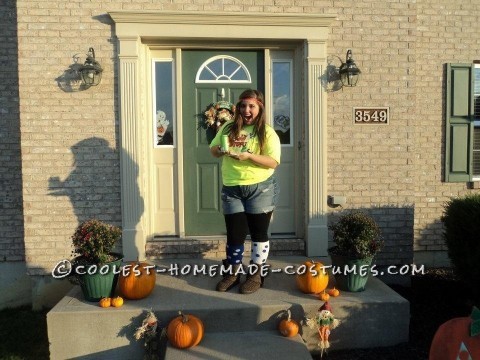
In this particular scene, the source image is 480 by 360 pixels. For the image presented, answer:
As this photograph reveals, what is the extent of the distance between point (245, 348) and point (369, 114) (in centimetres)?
293

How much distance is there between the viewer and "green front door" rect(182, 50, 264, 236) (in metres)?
4.73

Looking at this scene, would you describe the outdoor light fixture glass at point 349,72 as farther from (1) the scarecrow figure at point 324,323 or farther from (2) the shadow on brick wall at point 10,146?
(2) the shadow on brick wall at point 10,146

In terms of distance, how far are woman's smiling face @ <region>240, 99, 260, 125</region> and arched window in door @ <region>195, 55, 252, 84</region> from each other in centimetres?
144

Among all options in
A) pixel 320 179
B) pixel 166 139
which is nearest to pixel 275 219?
pixel 320 179

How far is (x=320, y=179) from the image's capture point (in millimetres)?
4594

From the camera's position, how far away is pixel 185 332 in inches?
120

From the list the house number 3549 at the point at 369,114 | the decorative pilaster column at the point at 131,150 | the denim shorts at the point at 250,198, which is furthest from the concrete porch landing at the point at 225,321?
the house number 3549 at the point at 369,114

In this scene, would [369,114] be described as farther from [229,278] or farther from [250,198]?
[229,278]

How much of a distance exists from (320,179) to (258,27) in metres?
1.82

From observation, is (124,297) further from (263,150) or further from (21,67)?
(21,67)

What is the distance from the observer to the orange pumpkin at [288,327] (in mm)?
3186

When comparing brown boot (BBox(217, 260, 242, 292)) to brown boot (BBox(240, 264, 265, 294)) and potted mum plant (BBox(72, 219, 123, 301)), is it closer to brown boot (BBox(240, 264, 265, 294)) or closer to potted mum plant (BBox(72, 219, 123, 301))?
brown boot (BBox(240, 264, 265, 294))

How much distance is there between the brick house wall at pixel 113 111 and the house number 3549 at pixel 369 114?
0.06 meters

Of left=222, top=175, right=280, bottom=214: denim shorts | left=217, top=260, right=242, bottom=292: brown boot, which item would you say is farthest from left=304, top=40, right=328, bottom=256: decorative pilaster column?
left=217, top=260, right=242, bottom=292: brown boot
